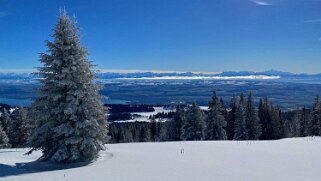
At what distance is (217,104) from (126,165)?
3570 centimetres

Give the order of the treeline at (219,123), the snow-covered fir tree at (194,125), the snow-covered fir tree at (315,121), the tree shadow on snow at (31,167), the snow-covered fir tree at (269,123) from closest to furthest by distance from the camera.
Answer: the tree shadow on snow at (31,167) → the snow-covered fir tree at (194,125) → the treeline at (219,123) → the snow-covered fir tree at (315,121) → the snow-covered fir tree at (269,123)

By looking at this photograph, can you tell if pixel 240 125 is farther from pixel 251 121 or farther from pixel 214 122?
pixel 214 122

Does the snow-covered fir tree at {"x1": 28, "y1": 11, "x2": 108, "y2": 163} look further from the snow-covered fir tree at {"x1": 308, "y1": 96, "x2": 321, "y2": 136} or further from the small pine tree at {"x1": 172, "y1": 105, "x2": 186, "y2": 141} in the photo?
the snow-covered fir tree at {"x1": 308, "y1": 96, "x2": 321, "y2": 136}

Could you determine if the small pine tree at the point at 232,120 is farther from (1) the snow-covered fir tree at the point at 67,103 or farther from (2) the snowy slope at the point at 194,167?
(1) the snow-covered fir tree at the point at 67,103

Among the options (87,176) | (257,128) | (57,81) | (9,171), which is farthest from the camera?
(257,128)

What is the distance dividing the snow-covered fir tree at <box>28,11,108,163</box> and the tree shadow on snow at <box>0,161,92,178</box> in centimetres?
59

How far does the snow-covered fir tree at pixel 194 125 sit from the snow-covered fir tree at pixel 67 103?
31274 millimetres

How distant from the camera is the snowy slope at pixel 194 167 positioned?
13719 millimetres

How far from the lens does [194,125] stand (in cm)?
4962

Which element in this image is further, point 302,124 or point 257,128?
point 302,124

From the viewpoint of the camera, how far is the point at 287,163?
16250mm

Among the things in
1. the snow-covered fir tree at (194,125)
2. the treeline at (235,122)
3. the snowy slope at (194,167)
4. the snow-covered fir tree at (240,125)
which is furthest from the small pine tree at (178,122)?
the snowy slope at (194,167)

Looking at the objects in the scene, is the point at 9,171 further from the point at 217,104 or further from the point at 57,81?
the point at 217,104

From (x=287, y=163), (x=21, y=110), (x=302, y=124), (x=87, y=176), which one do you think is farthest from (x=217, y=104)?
(x=87, y=176)
